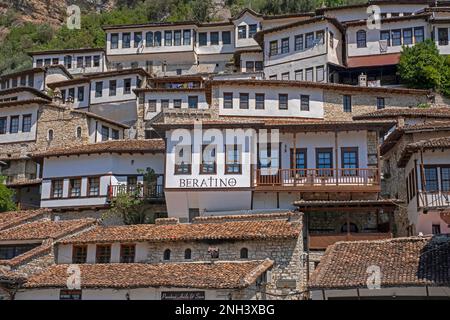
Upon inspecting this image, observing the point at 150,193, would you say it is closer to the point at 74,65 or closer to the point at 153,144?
the point at 153,144

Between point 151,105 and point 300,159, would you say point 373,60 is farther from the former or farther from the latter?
point 300,159

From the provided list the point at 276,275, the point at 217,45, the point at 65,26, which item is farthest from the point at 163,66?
the point at 276,275

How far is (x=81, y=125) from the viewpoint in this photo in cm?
4512

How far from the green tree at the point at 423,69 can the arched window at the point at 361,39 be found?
357 centimetres

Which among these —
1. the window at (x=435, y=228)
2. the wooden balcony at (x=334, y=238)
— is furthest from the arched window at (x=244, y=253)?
the window at (x=435, y=228)

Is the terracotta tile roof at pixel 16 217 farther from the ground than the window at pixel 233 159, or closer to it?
closer to it

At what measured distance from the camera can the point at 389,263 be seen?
22.0m

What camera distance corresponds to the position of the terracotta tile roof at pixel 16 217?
3203 centimetres

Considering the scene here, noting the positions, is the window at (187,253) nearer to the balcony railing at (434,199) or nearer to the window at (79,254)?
the window at (79,254)

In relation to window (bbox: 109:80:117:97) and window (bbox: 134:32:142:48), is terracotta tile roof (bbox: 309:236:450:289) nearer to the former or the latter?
window (bbox: 109:80:117:97)

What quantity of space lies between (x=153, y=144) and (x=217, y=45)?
26.9 metres

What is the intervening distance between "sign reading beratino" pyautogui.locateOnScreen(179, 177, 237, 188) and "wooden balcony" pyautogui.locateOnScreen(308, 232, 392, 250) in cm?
546

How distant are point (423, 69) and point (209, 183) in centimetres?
2140

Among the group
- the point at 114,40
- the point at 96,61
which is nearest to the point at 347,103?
the point at 114,40
